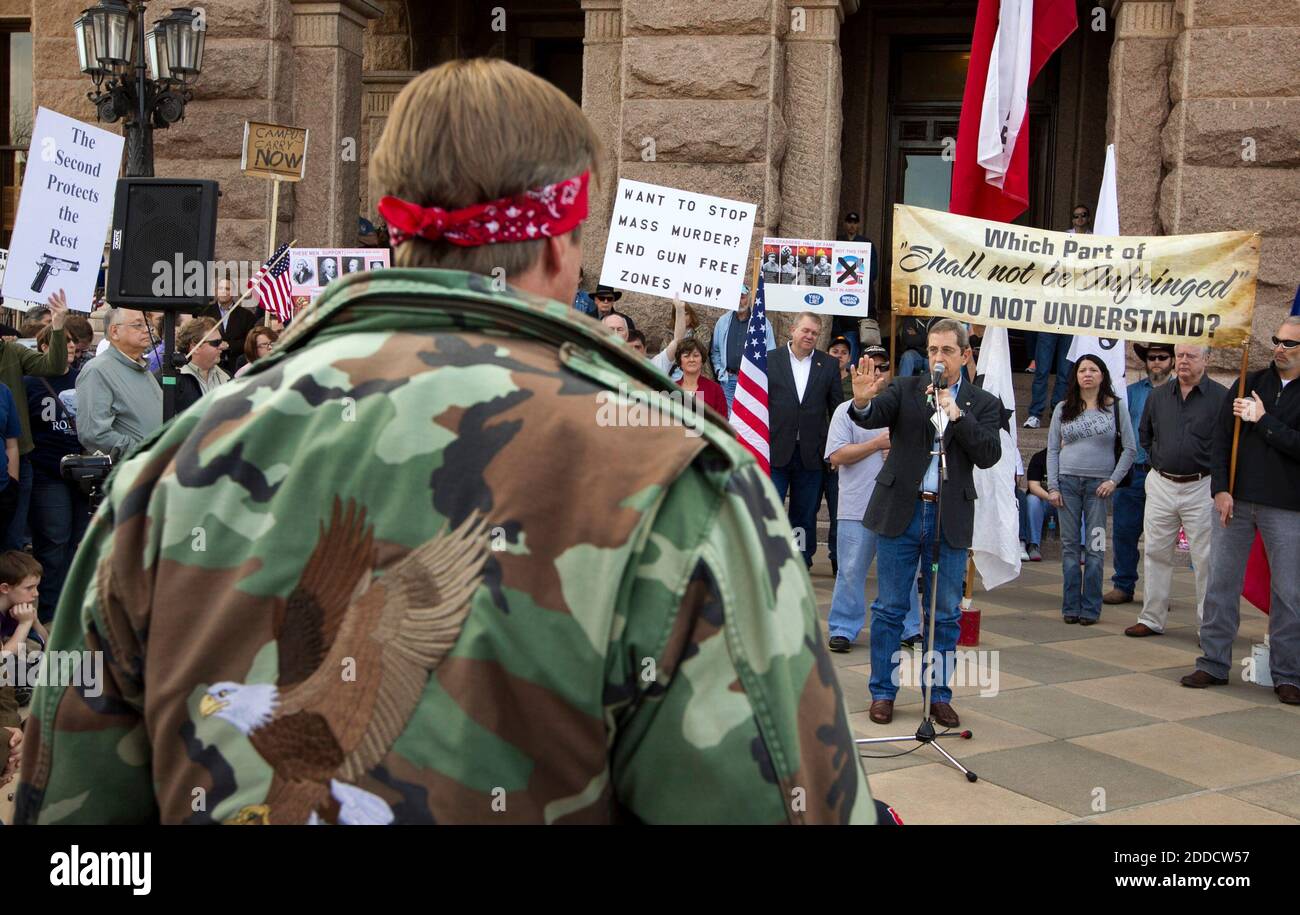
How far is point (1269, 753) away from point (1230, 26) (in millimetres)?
7747

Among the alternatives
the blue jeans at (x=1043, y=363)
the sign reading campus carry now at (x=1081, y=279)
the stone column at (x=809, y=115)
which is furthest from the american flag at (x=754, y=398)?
the blue jeans at (x=1043, y=363)

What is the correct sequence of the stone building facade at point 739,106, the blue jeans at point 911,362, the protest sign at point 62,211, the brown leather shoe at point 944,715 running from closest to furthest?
the brown leather shoe at point 944,715 → the protest sign at point 62,211 → the stone building facade at point 739,106 → the blue jeans at point 911,362

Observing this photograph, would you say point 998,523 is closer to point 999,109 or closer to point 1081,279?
point 1081,279

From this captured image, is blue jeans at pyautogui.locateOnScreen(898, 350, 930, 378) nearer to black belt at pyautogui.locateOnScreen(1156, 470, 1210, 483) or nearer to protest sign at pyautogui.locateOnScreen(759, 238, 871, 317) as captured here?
protest sign at pyautogui.locateOnScreen(759, 238, 871, 317)

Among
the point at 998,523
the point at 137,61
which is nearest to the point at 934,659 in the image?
the point at 998,523

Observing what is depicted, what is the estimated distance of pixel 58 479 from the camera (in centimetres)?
Answer: 829

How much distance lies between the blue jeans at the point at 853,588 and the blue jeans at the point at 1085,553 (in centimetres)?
175

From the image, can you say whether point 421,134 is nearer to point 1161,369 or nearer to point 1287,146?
point 1161,369

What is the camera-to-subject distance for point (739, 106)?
41.1ft

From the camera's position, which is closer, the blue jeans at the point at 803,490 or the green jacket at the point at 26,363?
the green jacket at the point at 26,363

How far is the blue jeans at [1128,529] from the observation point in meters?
10.9

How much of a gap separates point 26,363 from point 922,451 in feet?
18.4

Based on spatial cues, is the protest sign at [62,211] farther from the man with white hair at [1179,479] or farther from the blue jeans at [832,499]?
the man with white hair at [1179,479]

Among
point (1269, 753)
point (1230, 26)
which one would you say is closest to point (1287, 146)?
point (1230, 26)
